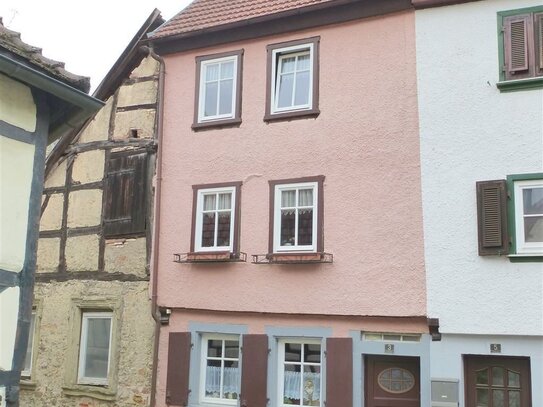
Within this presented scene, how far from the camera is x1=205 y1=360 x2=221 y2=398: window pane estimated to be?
11172 millimetres

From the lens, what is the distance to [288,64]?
11656mm

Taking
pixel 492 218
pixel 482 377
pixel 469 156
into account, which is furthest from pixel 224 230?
pixel 482 377

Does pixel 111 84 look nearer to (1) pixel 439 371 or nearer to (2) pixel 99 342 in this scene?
(2) pixel 99 342

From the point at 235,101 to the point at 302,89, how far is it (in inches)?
47.0

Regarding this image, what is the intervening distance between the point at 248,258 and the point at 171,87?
141 inches

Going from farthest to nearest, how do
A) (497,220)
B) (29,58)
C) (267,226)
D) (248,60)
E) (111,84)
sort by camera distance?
(111,84), (248,60), (267,226), (497,220), (29,58)

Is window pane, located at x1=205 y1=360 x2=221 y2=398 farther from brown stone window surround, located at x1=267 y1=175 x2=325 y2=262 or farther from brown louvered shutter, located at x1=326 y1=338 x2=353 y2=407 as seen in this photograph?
brown stone window surround, located at x1=267 y1=175 x2=325 y2=262

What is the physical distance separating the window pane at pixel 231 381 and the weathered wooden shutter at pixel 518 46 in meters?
6.04

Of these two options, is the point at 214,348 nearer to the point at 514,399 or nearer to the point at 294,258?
the point at 294,258

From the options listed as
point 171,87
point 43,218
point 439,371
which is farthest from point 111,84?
point 439,371

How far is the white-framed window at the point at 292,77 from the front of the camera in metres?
11.3

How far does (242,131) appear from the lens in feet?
38.0

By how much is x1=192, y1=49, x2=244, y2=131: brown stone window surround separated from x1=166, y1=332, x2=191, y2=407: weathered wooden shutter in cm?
353

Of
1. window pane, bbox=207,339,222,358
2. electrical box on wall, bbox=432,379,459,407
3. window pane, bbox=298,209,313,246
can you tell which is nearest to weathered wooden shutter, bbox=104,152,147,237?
window pane, bbox=207,339,222,358
